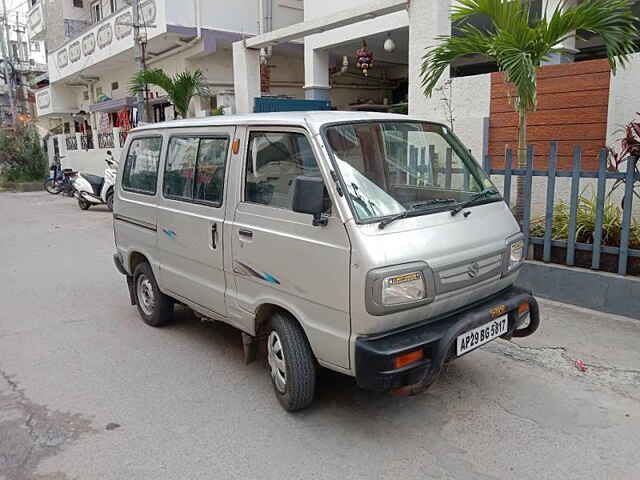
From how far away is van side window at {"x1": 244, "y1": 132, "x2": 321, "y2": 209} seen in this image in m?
3.26

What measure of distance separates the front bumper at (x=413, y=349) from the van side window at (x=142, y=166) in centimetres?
273

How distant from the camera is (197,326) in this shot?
→ 200 inches

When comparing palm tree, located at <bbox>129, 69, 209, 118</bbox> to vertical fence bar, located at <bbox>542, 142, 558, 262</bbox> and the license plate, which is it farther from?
the license plate

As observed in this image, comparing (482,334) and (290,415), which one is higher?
(482,334)

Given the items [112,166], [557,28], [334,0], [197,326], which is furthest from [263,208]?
[112,166]

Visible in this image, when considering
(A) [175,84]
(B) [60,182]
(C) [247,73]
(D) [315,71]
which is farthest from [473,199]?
(B) [60,182]

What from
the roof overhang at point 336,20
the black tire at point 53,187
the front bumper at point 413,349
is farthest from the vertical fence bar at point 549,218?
the black tire at point 53,187

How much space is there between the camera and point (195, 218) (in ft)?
13.3

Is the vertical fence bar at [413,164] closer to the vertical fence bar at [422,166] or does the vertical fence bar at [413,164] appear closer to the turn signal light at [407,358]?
the vertical fence bar at [422,166]

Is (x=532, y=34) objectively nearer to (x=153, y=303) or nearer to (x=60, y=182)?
(x=153, y=303)

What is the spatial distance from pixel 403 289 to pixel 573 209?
2.95m

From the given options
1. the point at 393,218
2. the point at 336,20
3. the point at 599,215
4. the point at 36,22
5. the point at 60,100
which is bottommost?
the point at 599,215

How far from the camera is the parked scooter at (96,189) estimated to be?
1385cm

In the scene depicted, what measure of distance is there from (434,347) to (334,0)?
32.5ft
